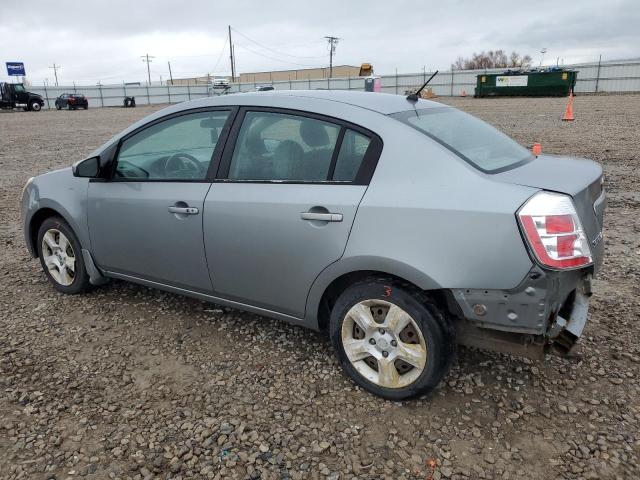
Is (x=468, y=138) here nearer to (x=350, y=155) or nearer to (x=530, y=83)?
(x=350, y=155)

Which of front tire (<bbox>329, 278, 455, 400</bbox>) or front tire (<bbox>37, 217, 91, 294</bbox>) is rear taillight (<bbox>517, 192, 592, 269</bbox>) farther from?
front tire (<bbox>37, 217, 91, 294</bbox>)

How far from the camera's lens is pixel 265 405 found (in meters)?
2.82

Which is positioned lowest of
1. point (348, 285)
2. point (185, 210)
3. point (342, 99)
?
point (348, 285)

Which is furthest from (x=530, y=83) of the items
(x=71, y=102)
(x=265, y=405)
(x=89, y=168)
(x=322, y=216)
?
(x=71, y=102)

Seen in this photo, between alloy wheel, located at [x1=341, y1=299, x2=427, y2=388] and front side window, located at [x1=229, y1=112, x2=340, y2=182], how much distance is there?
79 cm

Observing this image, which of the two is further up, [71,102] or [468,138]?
[71,102]

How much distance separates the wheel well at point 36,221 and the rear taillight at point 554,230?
3.59m

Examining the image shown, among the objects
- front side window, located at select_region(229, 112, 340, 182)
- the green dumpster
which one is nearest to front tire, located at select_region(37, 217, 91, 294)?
front side window, located at select_region(229, 112, 340, 182)

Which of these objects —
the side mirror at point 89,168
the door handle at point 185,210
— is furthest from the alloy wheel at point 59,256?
the door handle at point 185,210

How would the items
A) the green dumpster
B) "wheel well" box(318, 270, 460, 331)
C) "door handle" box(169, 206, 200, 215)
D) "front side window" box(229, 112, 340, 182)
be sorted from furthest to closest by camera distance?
the green dumpster
"door handle" box(169, 206, 200, 215)
"front side window" box(229, 112, 340, 182)
"wheel well" box(318, 270, 460, 331)

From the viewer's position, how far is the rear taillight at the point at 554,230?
2260 mm

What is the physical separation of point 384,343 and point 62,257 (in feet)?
9.56

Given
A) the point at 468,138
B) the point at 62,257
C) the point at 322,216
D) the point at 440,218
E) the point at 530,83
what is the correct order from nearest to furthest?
the point at 440,218, the point at 322,216, the point at 468,138, the point at 62,257, the point at 530,83

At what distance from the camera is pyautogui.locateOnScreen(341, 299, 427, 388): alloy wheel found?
8.64 feet
